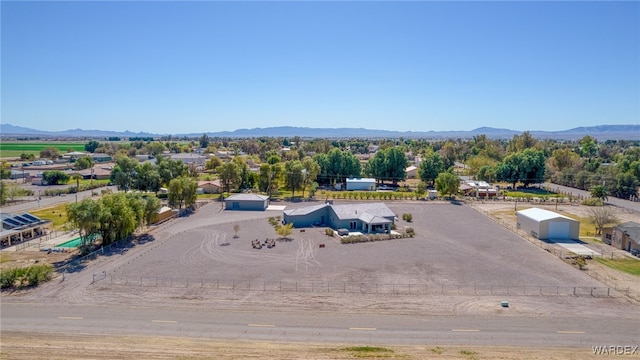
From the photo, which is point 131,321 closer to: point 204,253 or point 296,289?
point 296,289

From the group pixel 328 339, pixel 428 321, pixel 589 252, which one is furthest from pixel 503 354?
pixel 589 252

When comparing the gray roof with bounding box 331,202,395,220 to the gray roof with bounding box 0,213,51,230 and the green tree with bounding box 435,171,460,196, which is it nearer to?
the green tree with bounding box 435,171,460,196

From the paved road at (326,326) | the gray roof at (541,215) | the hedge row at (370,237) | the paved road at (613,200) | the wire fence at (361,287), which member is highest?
the gray roof at (541,215)

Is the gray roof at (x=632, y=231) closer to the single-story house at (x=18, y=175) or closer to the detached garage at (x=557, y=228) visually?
the detached garage at (x=557, y=228)

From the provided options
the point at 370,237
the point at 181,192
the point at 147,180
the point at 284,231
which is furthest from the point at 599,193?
the point at 147,180

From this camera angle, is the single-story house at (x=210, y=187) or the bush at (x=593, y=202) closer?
the bush at (x=593, y=202)

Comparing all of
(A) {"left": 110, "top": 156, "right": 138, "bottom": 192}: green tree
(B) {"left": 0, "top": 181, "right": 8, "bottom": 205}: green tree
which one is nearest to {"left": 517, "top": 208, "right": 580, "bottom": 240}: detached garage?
(A) {"left": 110, "top": 156, "right": 138, "bottom": 192}: green tree

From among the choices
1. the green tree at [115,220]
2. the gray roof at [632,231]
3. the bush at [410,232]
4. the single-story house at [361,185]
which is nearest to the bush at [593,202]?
the gray roof at [632,231]
